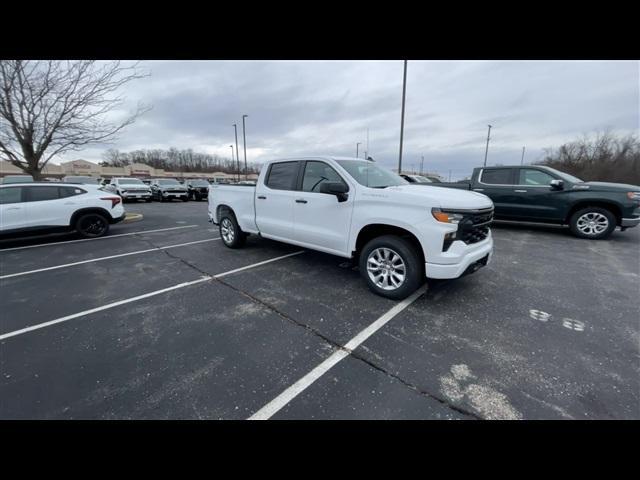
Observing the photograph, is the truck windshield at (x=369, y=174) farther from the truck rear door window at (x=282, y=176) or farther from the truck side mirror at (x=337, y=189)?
the truck rear door window at (x=282, y=176)

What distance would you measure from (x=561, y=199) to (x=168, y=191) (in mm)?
21474

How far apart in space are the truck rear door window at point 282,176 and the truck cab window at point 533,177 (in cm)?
689

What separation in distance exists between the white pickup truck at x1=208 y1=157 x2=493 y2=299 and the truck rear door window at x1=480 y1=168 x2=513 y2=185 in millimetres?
5187

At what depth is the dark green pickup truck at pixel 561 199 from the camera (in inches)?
247

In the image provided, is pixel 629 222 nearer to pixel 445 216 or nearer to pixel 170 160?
pixel 445 216

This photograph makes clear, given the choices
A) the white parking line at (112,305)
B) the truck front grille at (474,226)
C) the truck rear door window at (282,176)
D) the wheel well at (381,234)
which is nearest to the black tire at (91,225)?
the white parking line at (112,305)

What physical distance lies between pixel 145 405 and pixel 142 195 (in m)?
20.6

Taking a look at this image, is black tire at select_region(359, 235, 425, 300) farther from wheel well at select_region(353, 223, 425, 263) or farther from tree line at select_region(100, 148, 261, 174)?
tree line at select_region(100, 148, 261, 174)

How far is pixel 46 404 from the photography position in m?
1.88

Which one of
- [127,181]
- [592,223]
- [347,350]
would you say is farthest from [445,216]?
[127,181]

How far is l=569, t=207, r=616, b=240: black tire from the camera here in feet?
21.2

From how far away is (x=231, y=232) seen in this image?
6.02m
